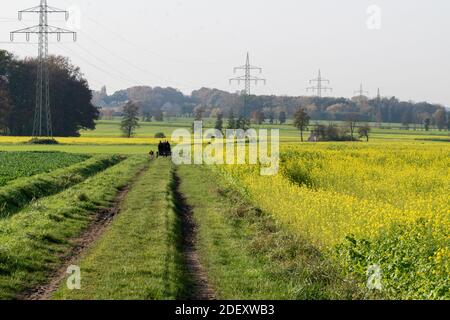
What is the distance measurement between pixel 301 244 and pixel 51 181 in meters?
18.1

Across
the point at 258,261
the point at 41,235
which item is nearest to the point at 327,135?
the point at 41,235

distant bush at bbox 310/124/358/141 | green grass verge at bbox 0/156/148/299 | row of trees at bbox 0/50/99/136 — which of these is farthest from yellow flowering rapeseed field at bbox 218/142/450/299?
row of trees at bbox 0/50/99/136

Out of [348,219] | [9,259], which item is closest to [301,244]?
[348,219]

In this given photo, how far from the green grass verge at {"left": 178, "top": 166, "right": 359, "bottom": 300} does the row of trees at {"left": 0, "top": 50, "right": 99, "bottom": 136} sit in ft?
276

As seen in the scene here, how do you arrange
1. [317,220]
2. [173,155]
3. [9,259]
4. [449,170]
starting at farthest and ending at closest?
1. [173,155]
2. [449,170]
3. [317,220]
4. [9,259]

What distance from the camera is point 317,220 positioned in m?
15.8

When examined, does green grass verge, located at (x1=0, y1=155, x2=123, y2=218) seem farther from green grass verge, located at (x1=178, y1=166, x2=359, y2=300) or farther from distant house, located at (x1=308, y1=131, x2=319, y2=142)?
distant house, located at (x1=308, y1=131, x2=319, y2=142)

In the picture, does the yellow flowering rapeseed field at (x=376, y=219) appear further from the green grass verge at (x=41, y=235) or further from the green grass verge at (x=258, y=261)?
the green grass verge at (x=41, y=235)

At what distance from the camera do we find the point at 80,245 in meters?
15.5

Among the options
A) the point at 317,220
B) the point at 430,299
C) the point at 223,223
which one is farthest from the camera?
the point at 223,223

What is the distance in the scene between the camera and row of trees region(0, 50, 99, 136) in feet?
327

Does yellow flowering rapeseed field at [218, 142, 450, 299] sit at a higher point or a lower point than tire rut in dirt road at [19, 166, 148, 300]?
higher
